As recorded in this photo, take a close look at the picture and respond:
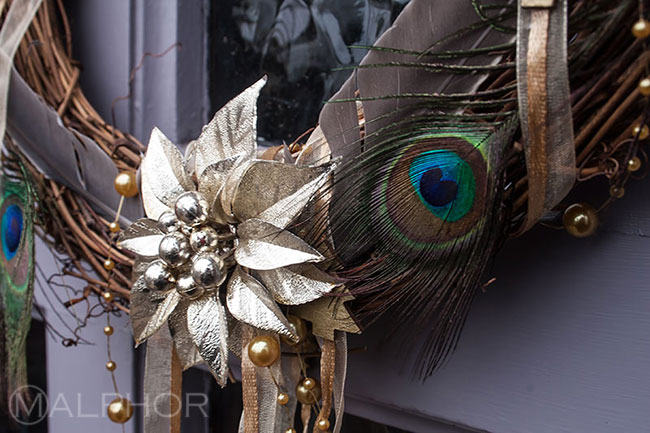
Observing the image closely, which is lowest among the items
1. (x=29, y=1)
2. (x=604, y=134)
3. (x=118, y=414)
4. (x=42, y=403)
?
(x=42, y=403)

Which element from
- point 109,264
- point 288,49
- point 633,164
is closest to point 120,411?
point 109,264

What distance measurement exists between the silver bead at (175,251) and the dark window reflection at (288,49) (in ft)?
0.74

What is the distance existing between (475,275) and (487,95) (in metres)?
0.11

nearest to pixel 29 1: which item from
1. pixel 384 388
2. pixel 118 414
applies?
pixel 118 414

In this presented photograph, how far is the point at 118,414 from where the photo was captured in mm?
618

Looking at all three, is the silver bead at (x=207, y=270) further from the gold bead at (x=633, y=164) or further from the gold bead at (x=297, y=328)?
the gold bead at (x=633, y=164)

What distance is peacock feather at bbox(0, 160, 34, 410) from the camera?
0.68m

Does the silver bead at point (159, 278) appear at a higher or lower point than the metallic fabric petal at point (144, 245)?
lower

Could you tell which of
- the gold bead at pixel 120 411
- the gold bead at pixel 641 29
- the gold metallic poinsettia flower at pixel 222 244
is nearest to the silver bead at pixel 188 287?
the gold metallic poinsettia flower at pixel 222 244

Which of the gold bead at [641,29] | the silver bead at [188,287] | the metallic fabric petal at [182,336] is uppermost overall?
the gold bead at [641,29]

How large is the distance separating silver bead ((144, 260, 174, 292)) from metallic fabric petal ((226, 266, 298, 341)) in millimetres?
45

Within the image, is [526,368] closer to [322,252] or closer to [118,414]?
[322,252]

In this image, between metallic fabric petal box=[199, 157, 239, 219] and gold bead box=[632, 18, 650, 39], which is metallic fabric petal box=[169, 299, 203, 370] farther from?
gold bead box=[632, 18, 650, 39]

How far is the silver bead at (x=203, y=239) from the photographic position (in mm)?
460
